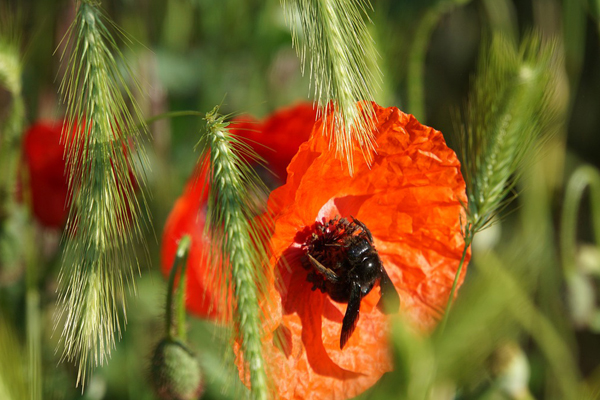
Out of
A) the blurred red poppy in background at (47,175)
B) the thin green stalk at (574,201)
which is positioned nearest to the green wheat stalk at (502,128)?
the thin green stalk at (574,201)

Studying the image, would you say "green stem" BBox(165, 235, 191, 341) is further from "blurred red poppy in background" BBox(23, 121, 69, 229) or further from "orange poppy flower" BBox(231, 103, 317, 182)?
"blurred red poppy in background" BBox(23, 121, 69, 229)

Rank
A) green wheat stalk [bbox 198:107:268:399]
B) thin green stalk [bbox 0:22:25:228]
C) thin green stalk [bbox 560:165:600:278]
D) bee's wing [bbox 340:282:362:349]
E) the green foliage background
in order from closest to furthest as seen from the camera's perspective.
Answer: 1. green wheat stalk [bbox 198:107:268:399]
2. bee's wing [bbox 340:282:362:349]
3. thin green stalk [bbox 0:22:25:228]
4. the green foliage background
5. thin green stalk [bbox 560:165:600:278]

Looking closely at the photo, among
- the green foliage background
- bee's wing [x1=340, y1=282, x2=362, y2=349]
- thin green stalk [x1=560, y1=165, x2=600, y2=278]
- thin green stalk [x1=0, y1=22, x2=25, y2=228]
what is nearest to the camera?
bee's wing [x1=340, y1=282, x2=362, y2=349]

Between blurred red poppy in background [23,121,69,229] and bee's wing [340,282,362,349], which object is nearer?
bee's wing [340,282,362,349]

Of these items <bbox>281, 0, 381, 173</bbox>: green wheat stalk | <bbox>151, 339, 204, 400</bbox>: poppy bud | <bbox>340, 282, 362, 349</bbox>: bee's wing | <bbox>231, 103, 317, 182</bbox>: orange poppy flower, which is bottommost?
<bbox>151, 339, 204, 400</bbox>: poppy bud

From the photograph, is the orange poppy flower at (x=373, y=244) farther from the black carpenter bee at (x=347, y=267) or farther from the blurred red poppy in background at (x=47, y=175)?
the blurred red poppy in background at (x=47, y=175)

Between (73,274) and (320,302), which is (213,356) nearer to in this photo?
(320,302)

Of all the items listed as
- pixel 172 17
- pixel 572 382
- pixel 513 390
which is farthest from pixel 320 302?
pixel 172 17

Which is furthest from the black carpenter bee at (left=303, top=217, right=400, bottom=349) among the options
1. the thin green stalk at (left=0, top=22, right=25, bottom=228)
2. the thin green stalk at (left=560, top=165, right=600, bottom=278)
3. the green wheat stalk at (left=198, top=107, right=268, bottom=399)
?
the thin green stalk at (left=560, top=165, right=600, bottom=278)

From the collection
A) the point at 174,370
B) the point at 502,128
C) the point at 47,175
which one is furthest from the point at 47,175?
the point at 502,128

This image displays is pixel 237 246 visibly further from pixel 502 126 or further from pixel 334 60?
pixel 502 126
